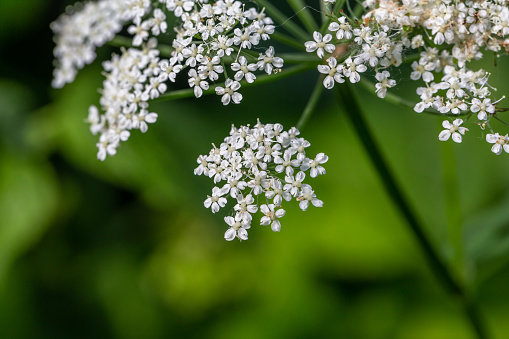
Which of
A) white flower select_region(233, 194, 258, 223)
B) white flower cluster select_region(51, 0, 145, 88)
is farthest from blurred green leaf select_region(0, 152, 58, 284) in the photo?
white flower select_region(233, 194, 258, 223)

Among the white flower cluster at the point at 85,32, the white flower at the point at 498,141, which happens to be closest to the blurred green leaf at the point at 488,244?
the white flower at the point at 498,141

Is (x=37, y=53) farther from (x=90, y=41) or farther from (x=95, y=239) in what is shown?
(x=90, y=41)

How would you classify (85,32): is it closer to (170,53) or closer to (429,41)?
(170,53)

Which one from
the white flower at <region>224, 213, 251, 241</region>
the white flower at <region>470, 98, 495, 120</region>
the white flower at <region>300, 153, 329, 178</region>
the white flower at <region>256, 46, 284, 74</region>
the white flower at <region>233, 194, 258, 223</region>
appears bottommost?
the white flower at <region>224, 213, 251, 241</region>

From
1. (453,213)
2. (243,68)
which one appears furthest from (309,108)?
(453,213)

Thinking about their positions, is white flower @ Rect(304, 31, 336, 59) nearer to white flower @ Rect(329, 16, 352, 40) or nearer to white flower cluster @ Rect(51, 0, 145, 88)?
white flower @ Rect(329, 16, 352, 40)

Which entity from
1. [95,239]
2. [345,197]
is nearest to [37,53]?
[95,239]

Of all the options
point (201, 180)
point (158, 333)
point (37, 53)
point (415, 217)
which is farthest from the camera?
point (37, 53)
